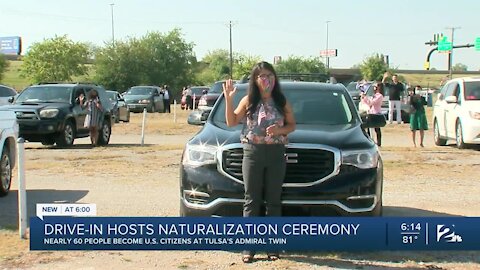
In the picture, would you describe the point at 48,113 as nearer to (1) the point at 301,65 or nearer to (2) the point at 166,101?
(2) the point at 166,101

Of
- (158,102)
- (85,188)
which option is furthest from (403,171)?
(158,102)

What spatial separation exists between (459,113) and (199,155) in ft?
36.4

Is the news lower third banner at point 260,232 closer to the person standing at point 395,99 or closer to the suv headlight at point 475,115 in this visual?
the suv headlight at point 475,115

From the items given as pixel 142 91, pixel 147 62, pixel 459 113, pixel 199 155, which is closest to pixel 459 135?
pixel 459 113

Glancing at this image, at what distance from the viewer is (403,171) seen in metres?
12.9

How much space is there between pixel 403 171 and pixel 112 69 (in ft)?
215

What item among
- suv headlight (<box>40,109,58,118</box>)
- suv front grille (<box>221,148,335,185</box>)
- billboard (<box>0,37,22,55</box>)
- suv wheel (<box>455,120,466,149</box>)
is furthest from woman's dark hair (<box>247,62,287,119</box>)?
billboard (<box>0,37,22,55</box>)

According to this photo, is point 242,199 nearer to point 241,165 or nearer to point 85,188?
point 241,165

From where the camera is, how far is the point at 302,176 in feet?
21.1

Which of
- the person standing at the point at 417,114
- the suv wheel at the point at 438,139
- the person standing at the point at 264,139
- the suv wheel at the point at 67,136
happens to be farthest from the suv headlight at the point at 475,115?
the person standing at the point at 264,139

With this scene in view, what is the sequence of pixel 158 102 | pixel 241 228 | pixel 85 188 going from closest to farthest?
pixel 241 228
pixel 85 188
pixel 158 102

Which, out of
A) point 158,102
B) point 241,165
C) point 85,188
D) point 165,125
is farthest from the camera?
point 158,102

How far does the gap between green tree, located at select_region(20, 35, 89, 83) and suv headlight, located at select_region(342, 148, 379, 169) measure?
77.3 metres

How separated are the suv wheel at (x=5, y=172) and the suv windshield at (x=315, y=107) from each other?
11.1 feet
